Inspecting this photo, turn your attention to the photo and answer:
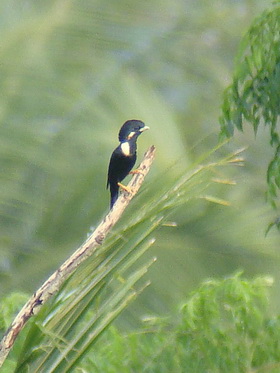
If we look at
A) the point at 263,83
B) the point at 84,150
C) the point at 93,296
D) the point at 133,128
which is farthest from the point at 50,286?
the point at 84,150

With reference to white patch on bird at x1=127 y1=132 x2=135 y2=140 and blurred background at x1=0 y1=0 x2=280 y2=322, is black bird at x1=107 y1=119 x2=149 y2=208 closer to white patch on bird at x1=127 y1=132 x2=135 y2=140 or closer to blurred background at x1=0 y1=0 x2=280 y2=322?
white patch on bird at x1=127 y1=132 x2=135 y2=140

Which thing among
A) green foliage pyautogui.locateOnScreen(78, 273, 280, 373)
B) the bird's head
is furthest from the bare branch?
the bird's head

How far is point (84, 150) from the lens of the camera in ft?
23.2

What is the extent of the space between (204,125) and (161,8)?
4.74 feet

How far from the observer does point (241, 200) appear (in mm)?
7773

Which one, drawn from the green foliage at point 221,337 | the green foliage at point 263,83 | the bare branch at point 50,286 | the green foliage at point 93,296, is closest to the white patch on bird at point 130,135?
the green foliage at point 221,337

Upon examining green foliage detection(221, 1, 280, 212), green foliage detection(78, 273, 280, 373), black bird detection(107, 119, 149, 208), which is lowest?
green foliage detection(78, 273, 280, 373)

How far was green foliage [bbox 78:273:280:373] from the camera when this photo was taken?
10.7 ft

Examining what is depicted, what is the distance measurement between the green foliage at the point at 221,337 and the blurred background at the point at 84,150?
3357 mm

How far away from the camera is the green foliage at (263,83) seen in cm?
284

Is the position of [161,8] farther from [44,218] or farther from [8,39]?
[44,218]

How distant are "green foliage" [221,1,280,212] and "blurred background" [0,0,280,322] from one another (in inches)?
145

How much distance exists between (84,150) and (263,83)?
13.9 ft

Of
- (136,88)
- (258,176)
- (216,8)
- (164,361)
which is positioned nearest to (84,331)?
(164,361)
